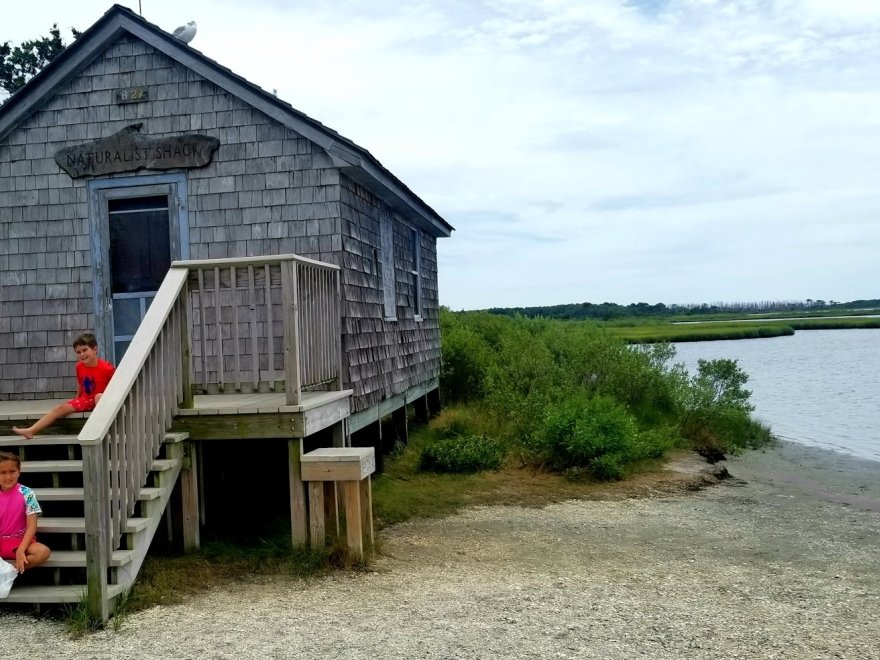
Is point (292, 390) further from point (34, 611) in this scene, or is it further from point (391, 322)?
point (391, 322)

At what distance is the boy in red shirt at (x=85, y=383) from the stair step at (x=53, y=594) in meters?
1.40

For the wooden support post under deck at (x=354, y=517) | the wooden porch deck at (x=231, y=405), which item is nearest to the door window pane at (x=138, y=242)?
the wooden porch deck at (x=231, y=405)

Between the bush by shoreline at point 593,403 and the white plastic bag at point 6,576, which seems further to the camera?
the bush by shoreline at point 593,403

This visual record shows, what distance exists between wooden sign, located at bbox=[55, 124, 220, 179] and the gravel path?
14.6 feet

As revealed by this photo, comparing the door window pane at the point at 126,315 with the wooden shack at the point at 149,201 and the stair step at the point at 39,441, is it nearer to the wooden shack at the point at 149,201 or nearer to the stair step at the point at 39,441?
the wooden shack at the point at 149,201

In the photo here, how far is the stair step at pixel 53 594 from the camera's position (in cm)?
502

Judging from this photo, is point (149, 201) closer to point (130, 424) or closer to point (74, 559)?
point (130, 424)

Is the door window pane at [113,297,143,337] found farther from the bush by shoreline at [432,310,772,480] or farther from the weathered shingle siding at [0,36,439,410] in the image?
the bush by shoreline at [432,310,772,480]

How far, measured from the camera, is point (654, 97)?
779 inches

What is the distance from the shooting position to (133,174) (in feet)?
29.0

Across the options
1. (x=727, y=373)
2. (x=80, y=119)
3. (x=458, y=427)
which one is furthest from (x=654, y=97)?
(x=80, y=119)

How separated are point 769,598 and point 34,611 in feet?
15.5

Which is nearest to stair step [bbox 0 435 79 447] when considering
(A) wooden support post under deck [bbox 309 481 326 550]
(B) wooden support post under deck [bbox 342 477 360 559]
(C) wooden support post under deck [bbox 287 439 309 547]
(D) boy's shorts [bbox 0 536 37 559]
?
(D) boy's shorts [bbox 0 536 37 559]

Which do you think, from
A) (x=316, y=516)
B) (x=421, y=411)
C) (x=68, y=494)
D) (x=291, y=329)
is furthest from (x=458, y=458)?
(x=68, y=494)
